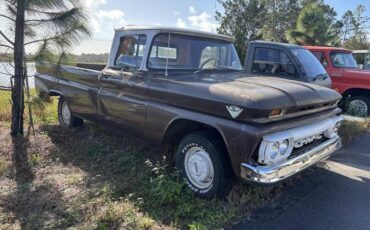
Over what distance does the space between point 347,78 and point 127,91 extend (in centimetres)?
641

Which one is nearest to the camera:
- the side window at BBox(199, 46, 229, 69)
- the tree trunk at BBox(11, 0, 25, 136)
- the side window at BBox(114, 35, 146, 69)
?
the side window at BBox(114, 35, 146, 69)

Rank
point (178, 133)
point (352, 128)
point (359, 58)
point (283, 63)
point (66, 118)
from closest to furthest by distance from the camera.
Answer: point (178, 133), point (66, 118), point (283, 63), point (352, 128), point (359, 58)

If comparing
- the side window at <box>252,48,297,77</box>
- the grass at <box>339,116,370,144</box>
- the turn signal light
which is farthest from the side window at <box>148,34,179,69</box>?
the grass at <box>339,116,370,144</box>

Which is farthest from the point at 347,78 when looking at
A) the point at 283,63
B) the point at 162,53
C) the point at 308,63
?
the point at 162,53

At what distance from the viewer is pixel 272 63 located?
21.1ft

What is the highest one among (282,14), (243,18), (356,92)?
(282,14)

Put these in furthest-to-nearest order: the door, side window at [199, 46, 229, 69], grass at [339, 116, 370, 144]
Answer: grass at [339, 116, 370, 144] → side window at [199, 46, 229, 69] → the door

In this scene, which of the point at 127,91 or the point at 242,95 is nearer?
the point at 242,95

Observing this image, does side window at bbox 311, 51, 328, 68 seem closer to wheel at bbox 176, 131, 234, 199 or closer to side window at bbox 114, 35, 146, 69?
side window at bbox 114, 35, 146, 69

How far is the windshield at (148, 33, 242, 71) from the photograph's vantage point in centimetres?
421

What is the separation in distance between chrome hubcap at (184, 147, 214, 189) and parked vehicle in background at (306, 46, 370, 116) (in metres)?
6.21

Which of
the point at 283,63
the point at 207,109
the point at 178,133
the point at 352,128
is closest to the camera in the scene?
the point at 207,109

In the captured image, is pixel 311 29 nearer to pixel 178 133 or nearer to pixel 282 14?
pixel 282 14

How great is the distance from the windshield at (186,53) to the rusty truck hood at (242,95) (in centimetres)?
32
